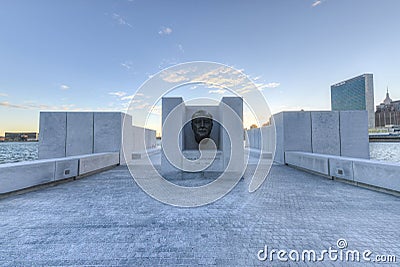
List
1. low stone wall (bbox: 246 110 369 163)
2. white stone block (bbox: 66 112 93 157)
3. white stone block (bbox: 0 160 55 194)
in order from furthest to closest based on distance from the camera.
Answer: white stone block (bbox: 66 112 93 157) < low stone wall (bbox: 246 110 369 163) < white stone block (bbox: 0 160 55 194)

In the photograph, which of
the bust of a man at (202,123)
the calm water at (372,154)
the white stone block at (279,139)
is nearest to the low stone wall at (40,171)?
the bust of a man at (202,123)

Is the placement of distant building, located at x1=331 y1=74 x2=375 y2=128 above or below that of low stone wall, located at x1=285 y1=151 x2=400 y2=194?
above

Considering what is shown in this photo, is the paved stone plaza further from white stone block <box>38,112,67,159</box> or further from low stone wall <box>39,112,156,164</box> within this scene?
white stone block <box>38,112,67,159</box>

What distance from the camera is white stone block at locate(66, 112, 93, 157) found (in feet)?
37.2

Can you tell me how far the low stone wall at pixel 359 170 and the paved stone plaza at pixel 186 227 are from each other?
45 cm

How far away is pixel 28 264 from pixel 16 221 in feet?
6.61

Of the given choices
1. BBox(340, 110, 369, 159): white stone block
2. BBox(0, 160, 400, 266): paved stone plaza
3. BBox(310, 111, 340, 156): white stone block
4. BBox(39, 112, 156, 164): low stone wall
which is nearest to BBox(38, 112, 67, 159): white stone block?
BBox(39, 112, 156, 164): low stone wall

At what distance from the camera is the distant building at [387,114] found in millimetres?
105075

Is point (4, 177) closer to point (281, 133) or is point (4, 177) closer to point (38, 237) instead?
point (38, 237)

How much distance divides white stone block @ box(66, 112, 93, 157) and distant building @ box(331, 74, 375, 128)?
13268 cm

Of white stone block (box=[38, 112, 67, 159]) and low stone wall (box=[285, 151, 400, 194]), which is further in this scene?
white stone block (box=[38, 112, 67, 159])

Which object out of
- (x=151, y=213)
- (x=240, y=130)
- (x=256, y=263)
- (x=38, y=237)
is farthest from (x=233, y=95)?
(x=38, y=237)

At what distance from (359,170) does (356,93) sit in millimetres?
132331

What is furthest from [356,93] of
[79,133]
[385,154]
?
[79,133]
